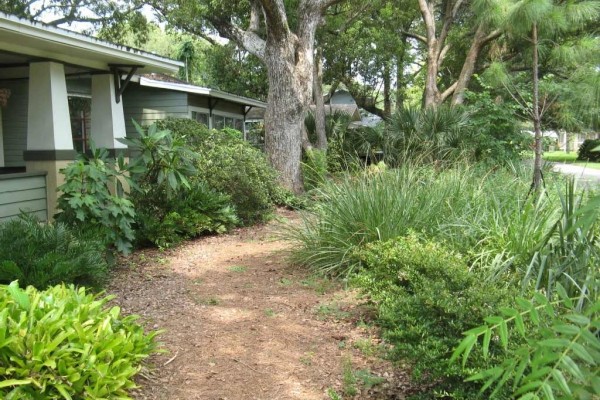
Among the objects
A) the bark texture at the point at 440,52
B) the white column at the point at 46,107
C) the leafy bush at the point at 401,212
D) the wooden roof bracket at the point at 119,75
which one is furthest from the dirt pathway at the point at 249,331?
the bark texture at the point at 440,52

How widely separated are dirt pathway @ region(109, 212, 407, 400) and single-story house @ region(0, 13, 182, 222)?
2109 mm

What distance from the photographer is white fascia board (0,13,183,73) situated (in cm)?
674

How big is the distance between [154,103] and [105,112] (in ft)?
15.4

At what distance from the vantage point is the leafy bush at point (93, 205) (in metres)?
5.98

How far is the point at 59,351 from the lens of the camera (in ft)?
9.74

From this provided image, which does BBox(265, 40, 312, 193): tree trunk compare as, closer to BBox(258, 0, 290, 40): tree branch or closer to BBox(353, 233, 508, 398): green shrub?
BBox(258, 0, 290, 40): tree branch

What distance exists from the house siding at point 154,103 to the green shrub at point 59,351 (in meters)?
11.7

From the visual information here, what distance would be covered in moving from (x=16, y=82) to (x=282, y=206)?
6962 mm

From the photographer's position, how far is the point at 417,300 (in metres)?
3.55

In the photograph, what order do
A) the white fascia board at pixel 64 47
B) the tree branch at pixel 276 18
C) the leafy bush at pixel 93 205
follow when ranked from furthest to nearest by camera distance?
1. the tree branch at pixel 276 18
2. the white fascia board at pixel 64 47
3. the leafy bush at pixel 93 205

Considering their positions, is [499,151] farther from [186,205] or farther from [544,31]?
[186,205]

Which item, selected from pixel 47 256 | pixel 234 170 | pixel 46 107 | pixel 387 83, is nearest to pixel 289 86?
pixel 234 170

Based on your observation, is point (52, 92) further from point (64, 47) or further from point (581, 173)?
point (581, 173)

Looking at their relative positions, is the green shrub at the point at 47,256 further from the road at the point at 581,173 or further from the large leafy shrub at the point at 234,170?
the road at the point at 581,173
